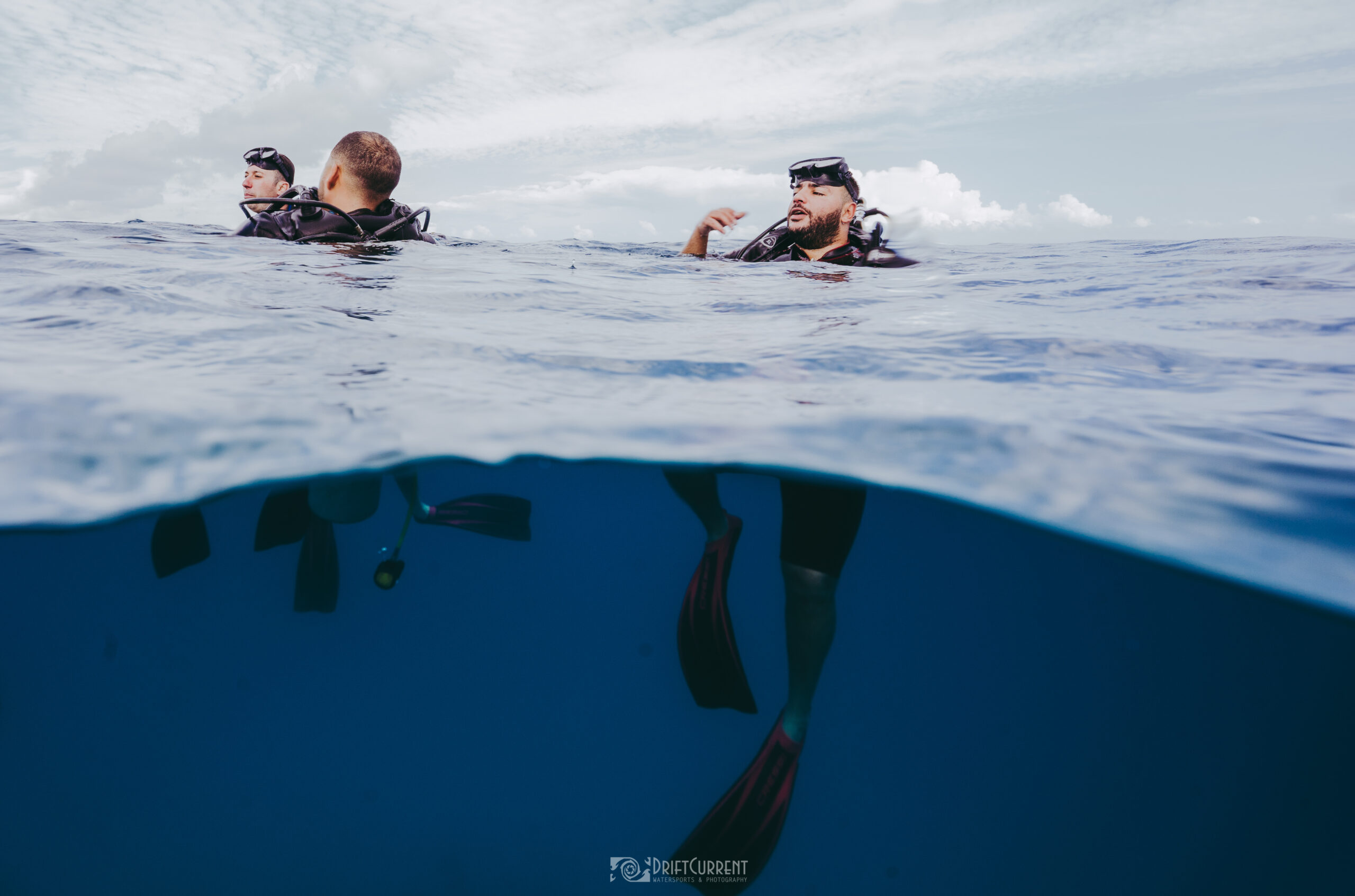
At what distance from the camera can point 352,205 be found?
24.5ft

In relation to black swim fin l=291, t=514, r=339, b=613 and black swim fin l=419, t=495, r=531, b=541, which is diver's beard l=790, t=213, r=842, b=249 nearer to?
black swim fin l=419, t=495, r=531, b=541

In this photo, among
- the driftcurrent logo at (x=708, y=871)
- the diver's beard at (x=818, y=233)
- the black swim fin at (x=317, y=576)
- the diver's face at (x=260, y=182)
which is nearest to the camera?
the driftcurrent logo at (x=708, y=871)

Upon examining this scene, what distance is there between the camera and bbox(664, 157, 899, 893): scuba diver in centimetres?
302

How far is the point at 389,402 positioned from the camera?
2.67 metres

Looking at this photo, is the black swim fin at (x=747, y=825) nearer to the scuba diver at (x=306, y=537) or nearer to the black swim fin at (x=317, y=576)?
the scuba diver at (x=306, y=537)

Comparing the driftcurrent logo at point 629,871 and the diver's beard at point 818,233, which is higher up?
the diver's beard at point 818,233

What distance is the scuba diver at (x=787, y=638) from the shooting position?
119 inches

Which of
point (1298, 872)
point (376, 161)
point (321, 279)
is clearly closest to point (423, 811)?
point (321, 279)

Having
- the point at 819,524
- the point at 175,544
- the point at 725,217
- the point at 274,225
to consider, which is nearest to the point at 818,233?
the point at 725,217

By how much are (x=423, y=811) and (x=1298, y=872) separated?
10328mm

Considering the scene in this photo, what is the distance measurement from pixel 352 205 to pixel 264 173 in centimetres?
275

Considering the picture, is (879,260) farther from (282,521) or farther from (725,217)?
(282,521)

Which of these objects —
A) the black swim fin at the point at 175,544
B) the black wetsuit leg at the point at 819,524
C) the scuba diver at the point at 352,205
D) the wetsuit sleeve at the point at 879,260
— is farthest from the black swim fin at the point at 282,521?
the wetsuit sleeve at the point at 879,260

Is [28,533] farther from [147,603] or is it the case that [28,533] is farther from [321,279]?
[147,603]
